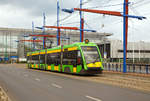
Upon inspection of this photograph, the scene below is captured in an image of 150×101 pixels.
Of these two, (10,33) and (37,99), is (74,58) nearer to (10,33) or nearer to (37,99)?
(37,99)

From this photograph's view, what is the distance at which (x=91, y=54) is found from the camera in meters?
22.4

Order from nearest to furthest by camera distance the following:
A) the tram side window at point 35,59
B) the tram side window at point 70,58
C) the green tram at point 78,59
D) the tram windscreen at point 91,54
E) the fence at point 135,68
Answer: the green tram at point 78,59 < the tram windscreen at point 91,54 < the tram side window at point 70,58 < the fence at point 135,68 < the tram side window at point 35,59

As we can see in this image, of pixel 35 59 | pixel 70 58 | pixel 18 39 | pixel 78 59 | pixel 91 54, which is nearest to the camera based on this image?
pixel 78 59

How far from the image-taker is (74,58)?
23.2 m

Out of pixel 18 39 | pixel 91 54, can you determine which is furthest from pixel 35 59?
pixel 18 39

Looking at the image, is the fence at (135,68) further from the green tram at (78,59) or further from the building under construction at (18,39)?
the building under construction at (18,39)

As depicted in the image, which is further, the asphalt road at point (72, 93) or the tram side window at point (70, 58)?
the tram side window at point (70, 58)

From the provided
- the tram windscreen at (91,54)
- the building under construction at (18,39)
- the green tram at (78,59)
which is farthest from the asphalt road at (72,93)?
the building under construction at (18,39)

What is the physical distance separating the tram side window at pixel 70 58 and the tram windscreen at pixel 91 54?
1.27 m

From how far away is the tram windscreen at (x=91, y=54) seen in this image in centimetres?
2198

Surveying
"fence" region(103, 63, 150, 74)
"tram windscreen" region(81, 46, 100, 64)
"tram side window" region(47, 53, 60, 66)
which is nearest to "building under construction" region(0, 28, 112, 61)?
"tram side window" region(47, 53, 60, 66)

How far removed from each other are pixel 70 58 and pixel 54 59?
6125 mm

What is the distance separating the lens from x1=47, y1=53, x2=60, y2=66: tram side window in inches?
1124

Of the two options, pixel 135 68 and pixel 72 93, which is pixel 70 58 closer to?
pixel 135 68
